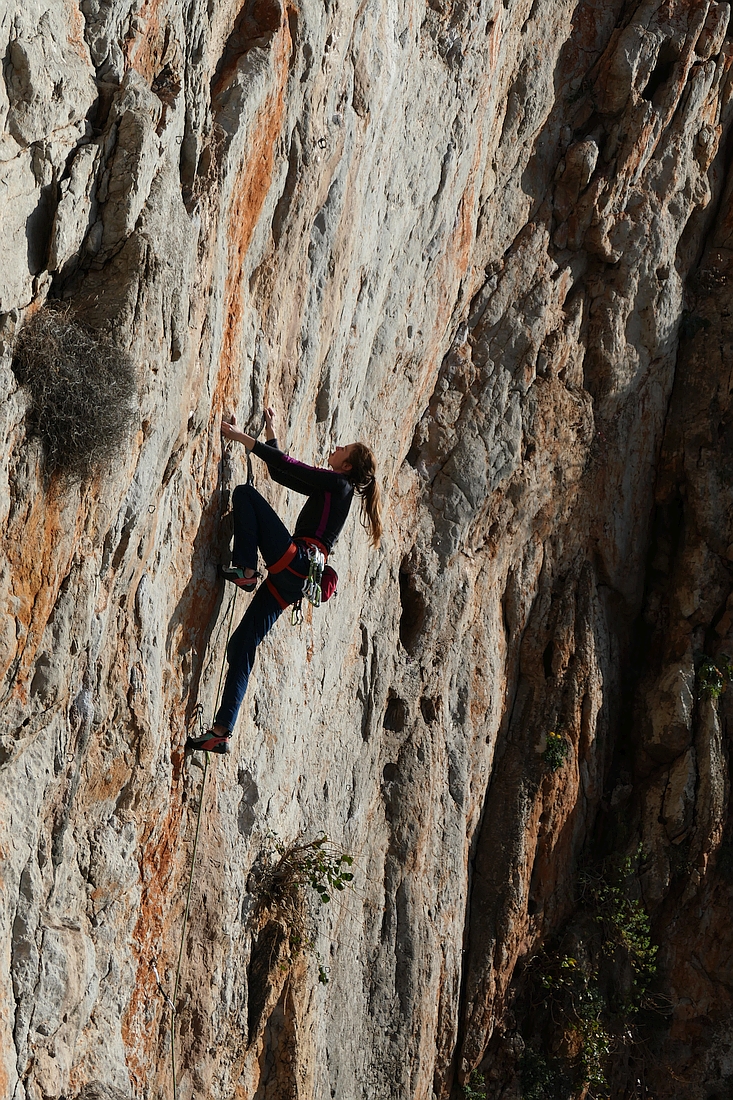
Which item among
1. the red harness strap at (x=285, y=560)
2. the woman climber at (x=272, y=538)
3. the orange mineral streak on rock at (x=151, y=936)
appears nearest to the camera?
the orange mineral streak on rock at (x=151, y=936)

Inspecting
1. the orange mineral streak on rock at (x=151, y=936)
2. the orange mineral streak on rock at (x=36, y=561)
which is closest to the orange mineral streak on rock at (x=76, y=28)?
the orange mineral streak on rock at (x=36, y=561)

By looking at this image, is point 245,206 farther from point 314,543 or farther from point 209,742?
point 209,742

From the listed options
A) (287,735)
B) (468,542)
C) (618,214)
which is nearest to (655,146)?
(618,214)

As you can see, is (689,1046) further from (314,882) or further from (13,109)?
(13,109)

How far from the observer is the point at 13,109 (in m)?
4.84

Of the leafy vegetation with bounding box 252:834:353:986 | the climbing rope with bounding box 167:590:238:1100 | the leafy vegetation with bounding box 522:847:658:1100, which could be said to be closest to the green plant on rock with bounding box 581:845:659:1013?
the leafy vegetation with bounding box 522:847:658:1100

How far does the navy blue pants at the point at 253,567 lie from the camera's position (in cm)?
747

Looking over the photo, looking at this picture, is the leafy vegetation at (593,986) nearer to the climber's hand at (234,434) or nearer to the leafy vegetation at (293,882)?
the leafy vegetation at (293,882)

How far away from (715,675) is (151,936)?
9033mm

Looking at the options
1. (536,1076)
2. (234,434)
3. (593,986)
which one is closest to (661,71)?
(234,434)

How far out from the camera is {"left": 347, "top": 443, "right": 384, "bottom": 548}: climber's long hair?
7.91m

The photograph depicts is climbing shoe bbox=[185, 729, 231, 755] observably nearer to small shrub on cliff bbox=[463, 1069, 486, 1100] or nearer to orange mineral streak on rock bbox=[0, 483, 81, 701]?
orange mineral streak on rock bbox=[0, 483, 81, 701]

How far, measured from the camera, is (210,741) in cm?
752

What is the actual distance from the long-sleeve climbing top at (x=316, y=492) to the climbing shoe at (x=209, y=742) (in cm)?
152
